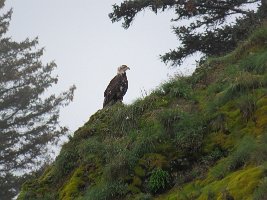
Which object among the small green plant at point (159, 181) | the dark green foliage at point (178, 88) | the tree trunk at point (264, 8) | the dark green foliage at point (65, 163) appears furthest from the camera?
the tree trunk at point (264, 8)

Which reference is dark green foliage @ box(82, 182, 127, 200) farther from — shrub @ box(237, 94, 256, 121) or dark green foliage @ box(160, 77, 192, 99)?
dark green foliage @ box(160, 77, 192, 99)

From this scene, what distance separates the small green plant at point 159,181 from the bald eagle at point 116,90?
4.85 meters

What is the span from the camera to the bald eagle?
12547 mm

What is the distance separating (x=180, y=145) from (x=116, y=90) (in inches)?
190

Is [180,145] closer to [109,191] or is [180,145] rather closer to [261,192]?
[109,191]

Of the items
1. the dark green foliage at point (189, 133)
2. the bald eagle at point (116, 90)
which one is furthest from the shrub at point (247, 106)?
the bald eagle at point (116, 90)

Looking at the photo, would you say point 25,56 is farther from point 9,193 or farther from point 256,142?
point 256,142


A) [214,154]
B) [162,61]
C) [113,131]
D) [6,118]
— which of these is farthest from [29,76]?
[214,154]

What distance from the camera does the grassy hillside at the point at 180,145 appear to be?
652 cm

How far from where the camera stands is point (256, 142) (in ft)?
21.7

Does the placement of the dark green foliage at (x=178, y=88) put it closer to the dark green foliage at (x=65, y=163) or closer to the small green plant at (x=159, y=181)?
the dark green foliage at (x=65, y=163)

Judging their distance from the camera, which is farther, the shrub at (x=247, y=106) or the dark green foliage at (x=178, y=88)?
the dark green foliage at (x=178, y=88)

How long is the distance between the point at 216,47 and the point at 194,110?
9.97 metres

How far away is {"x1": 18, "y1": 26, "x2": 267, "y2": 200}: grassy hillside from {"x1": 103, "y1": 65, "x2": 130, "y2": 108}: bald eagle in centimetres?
184
